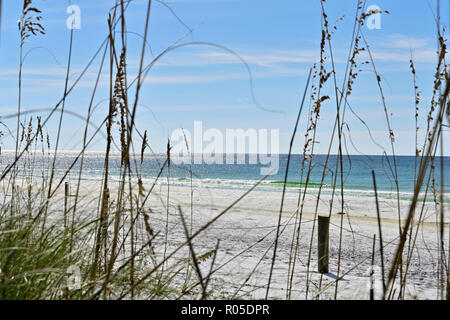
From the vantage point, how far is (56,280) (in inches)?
57.2

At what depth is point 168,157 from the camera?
197cm

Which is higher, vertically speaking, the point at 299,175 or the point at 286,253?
the point at 286,253

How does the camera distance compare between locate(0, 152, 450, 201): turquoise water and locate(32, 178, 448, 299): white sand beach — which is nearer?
locate(0, 152, 450, 201): turquoise water

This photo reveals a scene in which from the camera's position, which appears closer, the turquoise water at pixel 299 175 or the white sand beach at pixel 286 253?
the turquoise water at pixel 299 175

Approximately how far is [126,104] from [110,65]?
0.57 feet

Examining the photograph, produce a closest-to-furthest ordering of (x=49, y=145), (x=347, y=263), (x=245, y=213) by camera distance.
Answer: (x=49, y=145) → (x=347, y=263) → (x=245, y=213)

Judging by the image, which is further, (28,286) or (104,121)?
(104,121)

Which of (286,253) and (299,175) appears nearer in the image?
(286,253)
